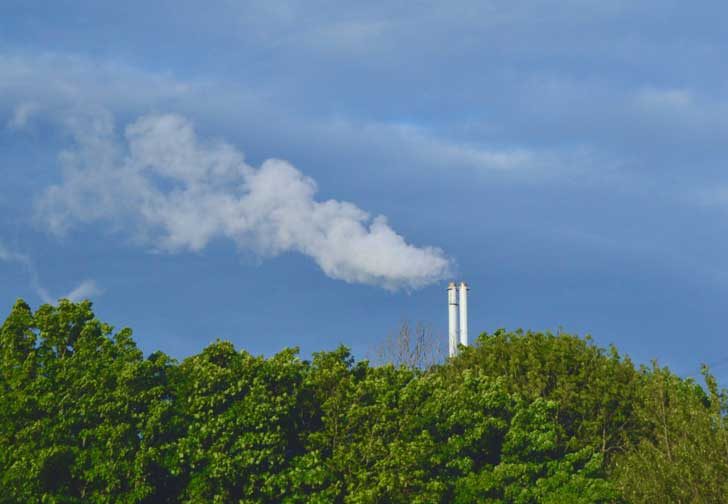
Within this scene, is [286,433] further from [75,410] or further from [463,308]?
[463,308]

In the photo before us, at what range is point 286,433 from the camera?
141 ft

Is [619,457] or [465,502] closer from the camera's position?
[465,502]

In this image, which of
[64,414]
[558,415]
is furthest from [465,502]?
[64,414]

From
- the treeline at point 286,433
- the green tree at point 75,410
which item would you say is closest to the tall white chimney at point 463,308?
the treeline at point 286,433

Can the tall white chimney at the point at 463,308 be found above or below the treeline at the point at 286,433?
above

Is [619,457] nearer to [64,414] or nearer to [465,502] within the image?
[465,502]

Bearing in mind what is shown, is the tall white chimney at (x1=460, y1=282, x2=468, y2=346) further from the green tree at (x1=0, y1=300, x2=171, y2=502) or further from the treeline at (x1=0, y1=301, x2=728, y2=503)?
the green tree at (x1=0, y1=300, x2=171, y2=502)

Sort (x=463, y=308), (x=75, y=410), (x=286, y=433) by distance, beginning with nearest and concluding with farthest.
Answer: (x=75, y=410)
(x=286, y=433)
(x=463, y=308)

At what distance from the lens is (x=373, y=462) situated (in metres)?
42.6

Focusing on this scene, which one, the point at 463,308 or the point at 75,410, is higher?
the point at 463,308

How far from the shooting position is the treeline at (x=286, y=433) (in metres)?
39.8

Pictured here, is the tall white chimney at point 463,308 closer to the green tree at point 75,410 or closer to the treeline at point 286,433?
the treeline at point 286,433

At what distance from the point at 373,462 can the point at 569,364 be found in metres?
14.6

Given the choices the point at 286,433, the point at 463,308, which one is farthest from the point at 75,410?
the point at 463,308
